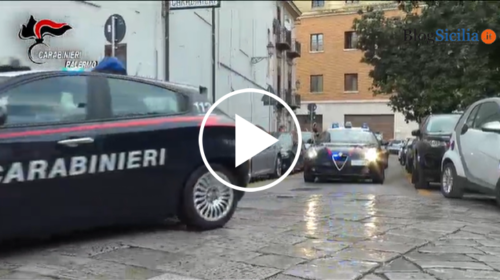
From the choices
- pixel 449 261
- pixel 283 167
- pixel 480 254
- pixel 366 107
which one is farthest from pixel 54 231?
pixel 366 107

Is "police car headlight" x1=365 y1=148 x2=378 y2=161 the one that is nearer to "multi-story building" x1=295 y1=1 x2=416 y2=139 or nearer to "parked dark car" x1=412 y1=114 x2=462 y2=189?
"parked dark car" x1=412 y1=114 x2=462 y2=189

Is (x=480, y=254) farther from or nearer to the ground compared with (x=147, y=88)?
nearer to the ground

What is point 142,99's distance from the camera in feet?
17.8

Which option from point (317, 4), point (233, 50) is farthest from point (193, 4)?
point (317, 4)

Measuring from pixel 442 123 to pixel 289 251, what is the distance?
807 cm

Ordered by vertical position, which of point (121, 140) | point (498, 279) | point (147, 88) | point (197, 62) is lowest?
point (498, 279)

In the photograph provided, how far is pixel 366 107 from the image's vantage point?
49094 millimetres

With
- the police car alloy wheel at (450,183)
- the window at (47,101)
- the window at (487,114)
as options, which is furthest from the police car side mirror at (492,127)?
the window at (47,101)

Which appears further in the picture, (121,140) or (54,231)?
(121,140)

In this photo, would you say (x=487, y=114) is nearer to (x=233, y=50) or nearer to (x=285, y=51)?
(x=233, y=50)

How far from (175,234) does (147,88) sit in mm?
1400

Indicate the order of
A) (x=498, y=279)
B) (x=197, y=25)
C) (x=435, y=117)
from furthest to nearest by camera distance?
1. (x=197, y=25)
2. (x=435, y=117)
3. (x=498, y=279)

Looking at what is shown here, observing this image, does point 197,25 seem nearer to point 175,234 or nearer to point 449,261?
point 175,234

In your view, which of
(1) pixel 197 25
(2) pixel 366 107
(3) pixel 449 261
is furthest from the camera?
(2) pixel 366 107
